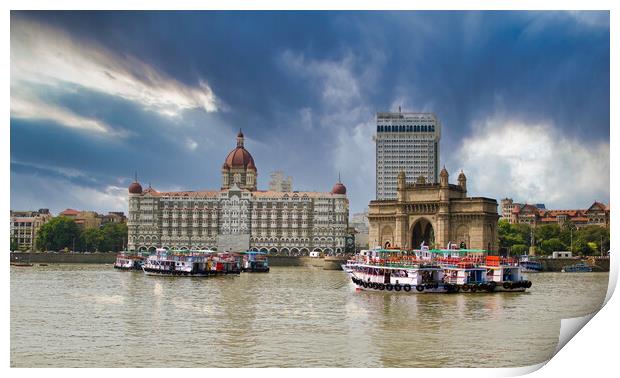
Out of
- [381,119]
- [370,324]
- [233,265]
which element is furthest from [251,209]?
[370,324]

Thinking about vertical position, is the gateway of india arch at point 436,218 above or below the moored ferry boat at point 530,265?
above

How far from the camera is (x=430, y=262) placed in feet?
128

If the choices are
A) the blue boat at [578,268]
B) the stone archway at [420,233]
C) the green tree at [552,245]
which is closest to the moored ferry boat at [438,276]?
the blue boat at [578,268]

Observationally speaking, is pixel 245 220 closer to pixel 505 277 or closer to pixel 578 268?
pixel 578 268

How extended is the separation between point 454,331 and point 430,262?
15549mm

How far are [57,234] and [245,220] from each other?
68.6ft

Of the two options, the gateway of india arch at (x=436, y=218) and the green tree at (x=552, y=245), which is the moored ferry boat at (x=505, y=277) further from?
the green tree at (x=552, y=245)

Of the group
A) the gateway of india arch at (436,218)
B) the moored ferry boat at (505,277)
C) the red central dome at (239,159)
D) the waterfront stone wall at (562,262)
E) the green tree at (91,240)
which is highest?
the red central dome at (239,159)

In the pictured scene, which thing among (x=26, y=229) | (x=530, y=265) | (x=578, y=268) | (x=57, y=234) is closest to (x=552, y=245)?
(x=578, y=268)

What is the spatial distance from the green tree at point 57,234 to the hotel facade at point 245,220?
1159 cm

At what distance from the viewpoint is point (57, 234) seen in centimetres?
7900

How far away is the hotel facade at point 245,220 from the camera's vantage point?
91.8 metres

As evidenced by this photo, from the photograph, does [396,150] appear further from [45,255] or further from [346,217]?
[45,255]

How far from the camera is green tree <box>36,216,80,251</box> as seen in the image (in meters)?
78.4
